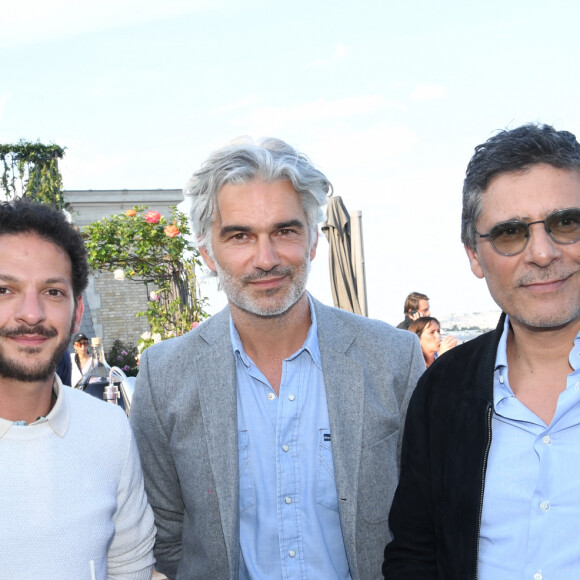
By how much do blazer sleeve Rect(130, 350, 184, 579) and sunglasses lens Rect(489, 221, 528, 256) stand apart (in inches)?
51.1

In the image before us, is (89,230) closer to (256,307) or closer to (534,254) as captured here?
(256,307)

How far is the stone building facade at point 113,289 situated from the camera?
25.1 m

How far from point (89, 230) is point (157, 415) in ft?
32.0

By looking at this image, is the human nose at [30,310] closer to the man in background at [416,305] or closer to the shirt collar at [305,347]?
the shirt collar at [305,347]

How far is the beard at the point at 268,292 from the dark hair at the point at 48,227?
0.51m

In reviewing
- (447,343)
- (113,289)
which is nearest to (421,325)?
(447,343)

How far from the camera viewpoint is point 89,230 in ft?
38.0

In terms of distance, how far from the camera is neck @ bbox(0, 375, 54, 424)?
6.12 ft

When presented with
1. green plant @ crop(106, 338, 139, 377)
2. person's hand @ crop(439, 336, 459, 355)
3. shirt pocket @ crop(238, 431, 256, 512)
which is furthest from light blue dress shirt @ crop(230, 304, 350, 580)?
green plant @ crop(106, 338, 139, 377)

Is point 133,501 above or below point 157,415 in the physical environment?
below

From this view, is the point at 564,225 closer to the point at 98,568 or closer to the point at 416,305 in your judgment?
the point at 98,568

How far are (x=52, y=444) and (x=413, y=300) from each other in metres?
6.69

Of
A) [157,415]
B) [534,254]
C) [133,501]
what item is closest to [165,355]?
[157,415]

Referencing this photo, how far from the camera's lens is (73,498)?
1.84 metres
